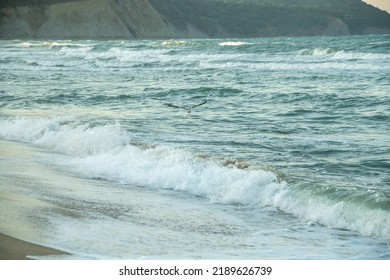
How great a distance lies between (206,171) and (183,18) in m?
47.7

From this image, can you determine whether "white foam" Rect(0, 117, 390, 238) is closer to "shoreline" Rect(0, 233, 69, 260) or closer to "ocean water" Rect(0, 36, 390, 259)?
"ocean water" Rect(0, 36, 390, 259)

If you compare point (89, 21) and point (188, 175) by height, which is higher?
point (89, 21)

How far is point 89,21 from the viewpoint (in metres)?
35.6

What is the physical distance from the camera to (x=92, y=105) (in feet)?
41.7

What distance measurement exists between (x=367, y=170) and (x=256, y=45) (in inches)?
1067

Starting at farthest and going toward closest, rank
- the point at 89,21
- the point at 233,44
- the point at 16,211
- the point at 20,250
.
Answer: the point at 233,44
the point at 89,21
the point at 16,211
the point at 20,250

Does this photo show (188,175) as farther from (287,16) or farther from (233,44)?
(233,44)

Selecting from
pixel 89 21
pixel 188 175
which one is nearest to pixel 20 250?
pixel 188 175

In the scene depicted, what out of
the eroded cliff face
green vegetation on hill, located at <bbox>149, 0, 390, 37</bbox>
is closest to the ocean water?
green vegetation on hill, located at <bbox>149, 0, 390, 37</bbox>

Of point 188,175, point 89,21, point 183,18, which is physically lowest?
point 188,175

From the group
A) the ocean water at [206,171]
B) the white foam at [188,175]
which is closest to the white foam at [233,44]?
the ocean water at [206,171]

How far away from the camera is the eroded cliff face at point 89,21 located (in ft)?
67.8

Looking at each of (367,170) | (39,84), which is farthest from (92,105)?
(367,170)

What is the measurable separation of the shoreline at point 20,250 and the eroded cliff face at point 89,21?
11.6m
